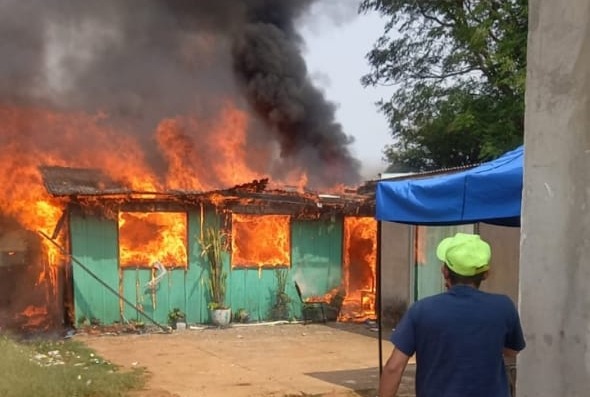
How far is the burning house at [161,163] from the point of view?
1240 cm

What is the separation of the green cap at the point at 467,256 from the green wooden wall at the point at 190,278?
34.3 feet

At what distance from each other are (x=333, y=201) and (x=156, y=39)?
8.66 m

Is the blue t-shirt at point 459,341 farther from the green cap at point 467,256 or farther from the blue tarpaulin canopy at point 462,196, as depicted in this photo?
the blue tarpaulin canopy at point 462,196

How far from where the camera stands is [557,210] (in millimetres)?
4008

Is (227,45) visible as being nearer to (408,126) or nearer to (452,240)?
(408,126)

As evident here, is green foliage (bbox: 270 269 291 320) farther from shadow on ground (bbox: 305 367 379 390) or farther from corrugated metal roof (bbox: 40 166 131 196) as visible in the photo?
shadow on ground (bbox: 305 367 379 390)

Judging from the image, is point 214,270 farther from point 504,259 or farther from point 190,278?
point 504,259

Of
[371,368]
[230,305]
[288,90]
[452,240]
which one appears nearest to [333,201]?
[230,305]

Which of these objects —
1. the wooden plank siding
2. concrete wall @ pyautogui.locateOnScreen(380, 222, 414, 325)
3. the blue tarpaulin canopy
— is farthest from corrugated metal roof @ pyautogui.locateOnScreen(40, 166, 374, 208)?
the blue tarpaulin canopy

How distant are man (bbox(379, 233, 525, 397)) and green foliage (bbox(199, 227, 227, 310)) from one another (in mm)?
10312

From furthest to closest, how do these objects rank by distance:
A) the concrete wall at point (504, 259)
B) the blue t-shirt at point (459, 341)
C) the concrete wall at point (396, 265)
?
the concrete wall at point (396, 265)
the concrete wall at point (504, 259)
the blue t-shirt at point (459, 341)

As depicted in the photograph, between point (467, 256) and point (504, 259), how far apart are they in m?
7.62

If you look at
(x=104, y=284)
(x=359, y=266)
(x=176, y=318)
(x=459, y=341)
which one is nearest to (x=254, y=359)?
(x=176, y=318)

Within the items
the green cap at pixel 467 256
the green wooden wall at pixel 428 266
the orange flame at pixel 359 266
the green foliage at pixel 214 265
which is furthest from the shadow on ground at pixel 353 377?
the orange flame at pixel 359 266
